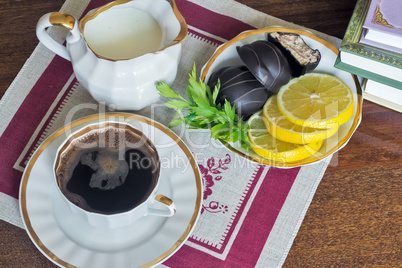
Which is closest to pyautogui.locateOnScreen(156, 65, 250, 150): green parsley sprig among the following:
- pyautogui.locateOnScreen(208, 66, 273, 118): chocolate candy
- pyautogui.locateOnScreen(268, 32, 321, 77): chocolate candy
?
pyautogui.locateOnScreen(208, 66, 273, 118): chocolate candy

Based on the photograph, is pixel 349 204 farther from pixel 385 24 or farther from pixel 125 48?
pixel 125 48

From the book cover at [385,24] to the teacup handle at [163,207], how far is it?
0.45 meters

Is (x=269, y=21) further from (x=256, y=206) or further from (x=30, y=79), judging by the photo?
(x=30, y=79)

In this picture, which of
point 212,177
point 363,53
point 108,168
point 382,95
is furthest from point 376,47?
point 108,168

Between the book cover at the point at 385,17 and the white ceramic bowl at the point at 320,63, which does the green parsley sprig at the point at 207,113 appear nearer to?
the white ceramic bowl at the point at 320,63

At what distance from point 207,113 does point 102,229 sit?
10.8 inches

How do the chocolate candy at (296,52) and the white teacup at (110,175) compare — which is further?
the chocolate candy at (296,52)

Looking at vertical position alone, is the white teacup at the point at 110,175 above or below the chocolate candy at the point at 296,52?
below

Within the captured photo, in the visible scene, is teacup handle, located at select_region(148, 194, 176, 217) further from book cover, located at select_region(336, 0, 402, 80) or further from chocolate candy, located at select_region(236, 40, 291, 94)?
book cover, located at select_region(336, 0, 402, 80)

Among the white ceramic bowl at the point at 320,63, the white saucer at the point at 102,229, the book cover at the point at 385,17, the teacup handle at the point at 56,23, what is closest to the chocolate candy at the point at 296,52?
the white ceramic bowl at the point at 320,63

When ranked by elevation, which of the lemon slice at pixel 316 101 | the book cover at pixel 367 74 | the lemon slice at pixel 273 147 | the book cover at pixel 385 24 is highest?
the book cover at pixel 385 24

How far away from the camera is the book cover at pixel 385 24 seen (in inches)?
34.5

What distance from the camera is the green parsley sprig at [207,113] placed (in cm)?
92

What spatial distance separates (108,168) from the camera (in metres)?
0.86
